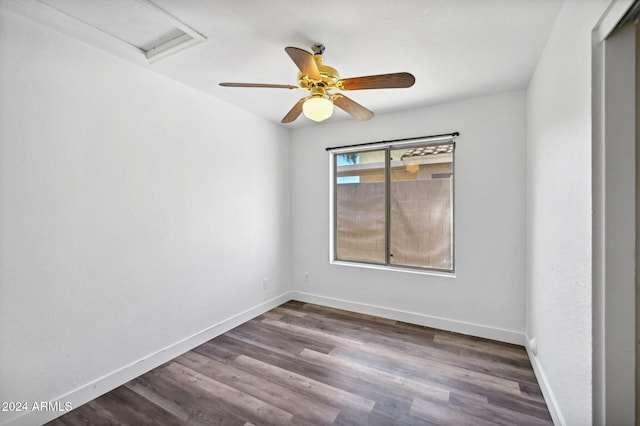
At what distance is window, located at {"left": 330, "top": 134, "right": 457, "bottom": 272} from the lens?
10.2 feet

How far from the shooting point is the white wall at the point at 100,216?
1.60 meters

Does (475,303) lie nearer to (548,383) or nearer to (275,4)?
(548,383)

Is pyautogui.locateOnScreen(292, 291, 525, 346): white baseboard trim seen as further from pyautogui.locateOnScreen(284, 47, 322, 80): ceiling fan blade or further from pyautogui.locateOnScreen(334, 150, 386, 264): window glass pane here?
pyautogui.locateOnScreen(284, 47, 322, 80): ceiling fan blade

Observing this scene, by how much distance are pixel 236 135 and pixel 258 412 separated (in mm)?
2533

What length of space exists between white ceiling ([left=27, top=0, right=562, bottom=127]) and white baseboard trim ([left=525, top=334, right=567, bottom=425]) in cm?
225

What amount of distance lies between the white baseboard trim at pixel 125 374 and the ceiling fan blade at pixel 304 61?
2446 mm

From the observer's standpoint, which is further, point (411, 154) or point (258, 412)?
point (411, 154)

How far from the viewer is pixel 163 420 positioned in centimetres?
172

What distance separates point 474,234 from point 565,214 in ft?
4.64

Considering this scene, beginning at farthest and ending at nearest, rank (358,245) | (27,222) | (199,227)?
(358,245) < (199,227) < (27,222)

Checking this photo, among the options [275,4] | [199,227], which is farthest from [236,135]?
[275,4]

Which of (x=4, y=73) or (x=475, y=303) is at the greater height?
(x=4, y=73)

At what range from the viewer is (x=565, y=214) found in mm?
1486

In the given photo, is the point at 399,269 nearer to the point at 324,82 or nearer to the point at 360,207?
the point at 360,207
